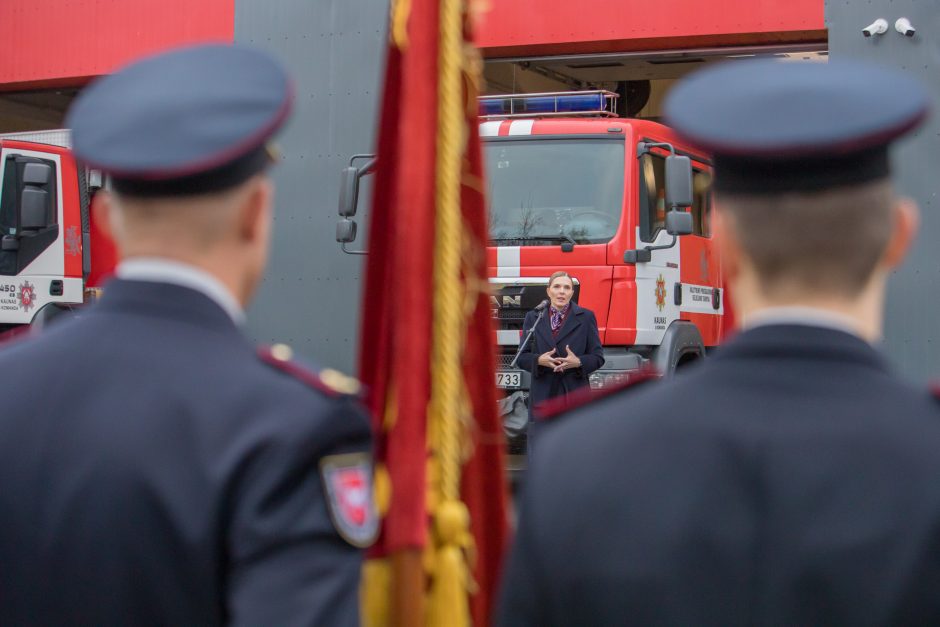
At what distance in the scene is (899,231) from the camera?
146 centimetres

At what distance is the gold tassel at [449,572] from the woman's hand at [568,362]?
256 inches

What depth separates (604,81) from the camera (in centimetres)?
1659

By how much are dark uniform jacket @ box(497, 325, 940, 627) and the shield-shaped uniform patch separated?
0.19m

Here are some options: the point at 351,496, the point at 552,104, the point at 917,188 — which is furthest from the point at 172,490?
the point at 917,188

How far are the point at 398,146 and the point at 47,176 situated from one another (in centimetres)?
976

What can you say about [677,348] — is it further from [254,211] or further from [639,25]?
[254,211]

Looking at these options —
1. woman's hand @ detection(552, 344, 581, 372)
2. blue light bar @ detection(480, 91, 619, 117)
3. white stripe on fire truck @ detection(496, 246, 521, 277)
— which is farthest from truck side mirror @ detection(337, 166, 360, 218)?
woman's hand @ detection(552, 344, 581, 372)

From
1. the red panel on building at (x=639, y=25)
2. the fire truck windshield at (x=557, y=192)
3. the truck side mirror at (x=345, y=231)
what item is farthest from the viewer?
the red panel on building at (x=639, y=25)

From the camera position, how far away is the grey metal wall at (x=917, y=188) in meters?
9.76

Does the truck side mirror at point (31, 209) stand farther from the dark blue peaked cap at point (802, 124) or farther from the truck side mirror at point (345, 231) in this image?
the dark blue peaked cap at point (802, 124)

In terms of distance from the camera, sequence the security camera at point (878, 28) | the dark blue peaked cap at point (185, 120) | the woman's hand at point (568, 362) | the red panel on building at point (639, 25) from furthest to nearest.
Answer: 1. the red panel on building at point (639, 25)
2. the security camera at point (878, 28)
3. the woman's hand at point (568, 362)
4. the dark blue peaked cap at point (185, 120)

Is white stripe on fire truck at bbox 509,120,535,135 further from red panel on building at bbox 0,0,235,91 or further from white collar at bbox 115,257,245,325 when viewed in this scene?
white collar at bbox 115,257,245,325

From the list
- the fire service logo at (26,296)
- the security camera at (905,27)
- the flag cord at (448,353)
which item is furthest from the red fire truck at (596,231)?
the flag cord at (448,353)

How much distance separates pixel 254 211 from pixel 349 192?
807cm
